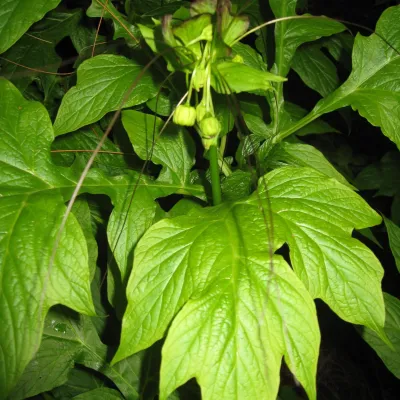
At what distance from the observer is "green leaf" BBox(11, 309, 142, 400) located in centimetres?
89

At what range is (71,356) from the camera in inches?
36.5

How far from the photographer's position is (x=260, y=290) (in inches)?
18.8

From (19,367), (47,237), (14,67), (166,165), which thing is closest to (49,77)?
(14,67)

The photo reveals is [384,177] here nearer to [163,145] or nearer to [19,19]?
[163,145]

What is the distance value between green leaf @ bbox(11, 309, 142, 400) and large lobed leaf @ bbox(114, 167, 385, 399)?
19.2 inches

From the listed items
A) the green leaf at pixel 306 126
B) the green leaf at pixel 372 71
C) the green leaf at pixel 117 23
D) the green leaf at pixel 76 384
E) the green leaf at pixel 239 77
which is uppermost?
the green leaf at pixel 117 23

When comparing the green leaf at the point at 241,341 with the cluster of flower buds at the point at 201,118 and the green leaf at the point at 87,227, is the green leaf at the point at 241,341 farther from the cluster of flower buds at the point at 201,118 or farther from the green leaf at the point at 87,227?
the green leaf at the point at 87,227

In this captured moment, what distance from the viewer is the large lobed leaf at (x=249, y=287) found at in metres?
0.46

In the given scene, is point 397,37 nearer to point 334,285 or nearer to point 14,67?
point 334,285

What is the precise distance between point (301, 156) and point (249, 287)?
32cm

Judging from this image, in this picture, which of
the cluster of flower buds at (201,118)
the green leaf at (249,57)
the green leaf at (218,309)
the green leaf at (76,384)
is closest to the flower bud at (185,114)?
the cluster of flower buds at (201,118)

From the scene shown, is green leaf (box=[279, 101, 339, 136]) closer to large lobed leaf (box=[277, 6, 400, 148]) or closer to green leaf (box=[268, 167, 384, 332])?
large lobed leaf (box=[277, 6, 400, 148])

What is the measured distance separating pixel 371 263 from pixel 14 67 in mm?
802

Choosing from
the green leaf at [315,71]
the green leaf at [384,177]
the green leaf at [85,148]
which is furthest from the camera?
the green leaf at [384,177]
